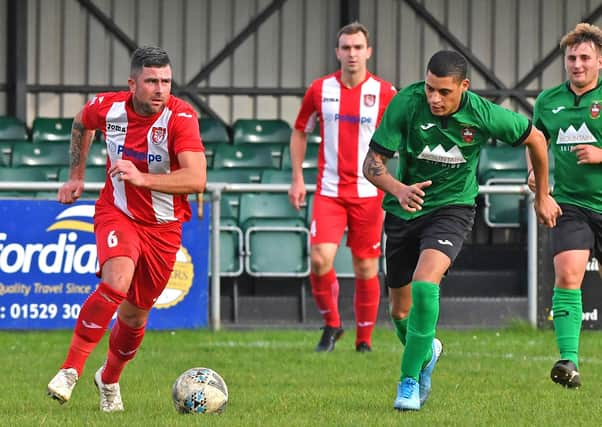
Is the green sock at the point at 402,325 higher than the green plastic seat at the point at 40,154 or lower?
lower

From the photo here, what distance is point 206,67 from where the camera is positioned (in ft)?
64.1

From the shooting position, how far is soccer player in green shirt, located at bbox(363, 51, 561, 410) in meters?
6.98

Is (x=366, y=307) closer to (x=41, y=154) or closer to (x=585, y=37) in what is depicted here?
(x=585, y=37)

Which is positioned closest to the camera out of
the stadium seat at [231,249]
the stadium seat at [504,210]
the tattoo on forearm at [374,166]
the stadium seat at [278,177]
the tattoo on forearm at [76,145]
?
the tattoo on forearm at [374,166]

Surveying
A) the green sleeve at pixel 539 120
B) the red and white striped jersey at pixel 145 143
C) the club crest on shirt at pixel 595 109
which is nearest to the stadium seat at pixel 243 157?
the green sleeve at pixel 539 120

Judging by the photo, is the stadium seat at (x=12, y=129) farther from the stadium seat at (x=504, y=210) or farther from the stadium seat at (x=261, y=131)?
the stadium seat at (x=504, y=210)

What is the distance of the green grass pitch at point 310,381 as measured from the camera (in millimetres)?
6805

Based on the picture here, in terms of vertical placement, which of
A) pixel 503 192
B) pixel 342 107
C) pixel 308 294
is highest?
pixel 342 107

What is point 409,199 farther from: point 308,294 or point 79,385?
point 308,294

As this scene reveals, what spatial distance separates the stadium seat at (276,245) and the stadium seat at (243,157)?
2690 mm

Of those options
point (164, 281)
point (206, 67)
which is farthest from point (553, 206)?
point (206, 67)

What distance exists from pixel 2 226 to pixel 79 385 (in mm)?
3832

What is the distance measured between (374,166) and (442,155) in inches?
13.7

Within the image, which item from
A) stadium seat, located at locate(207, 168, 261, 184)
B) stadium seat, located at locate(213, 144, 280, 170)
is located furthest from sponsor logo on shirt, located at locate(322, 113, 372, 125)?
stadium seat, located at locate(213, 144, 280, 170)
